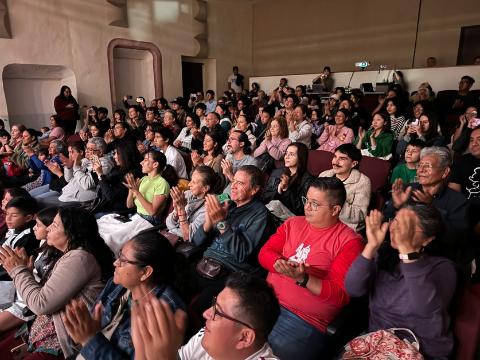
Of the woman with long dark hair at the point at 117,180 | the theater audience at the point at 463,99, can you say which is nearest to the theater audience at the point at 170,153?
the woman with long dark hair at the point at 117,180

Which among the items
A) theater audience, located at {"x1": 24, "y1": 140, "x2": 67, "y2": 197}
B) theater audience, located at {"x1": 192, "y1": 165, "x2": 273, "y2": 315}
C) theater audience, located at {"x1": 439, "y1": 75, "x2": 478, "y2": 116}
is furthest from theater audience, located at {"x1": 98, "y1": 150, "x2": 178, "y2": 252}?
theater audience, located at {"x1": 439, "y1": 75, "x2": 478, "y2": 116}

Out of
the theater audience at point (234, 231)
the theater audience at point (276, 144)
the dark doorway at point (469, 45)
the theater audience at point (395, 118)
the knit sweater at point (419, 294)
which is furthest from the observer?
the dark doorway at point (469, 45)

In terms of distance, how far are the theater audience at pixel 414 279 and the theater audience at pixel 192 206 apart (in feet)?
3.54

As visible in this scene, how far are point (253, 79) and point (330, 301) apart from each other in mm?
8872

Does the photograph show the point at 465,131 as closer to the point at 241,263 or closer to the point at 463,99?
the point at 463,99

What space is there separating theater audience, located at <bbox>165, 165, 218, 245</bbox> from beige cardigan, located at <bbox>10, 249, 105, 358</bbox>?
2.21 feet

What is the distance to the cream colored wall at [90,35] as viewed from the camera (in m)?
6.60

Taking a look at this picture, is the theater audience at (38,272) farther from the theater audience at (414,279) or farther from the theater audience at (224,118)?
the theater audience at (224,118)

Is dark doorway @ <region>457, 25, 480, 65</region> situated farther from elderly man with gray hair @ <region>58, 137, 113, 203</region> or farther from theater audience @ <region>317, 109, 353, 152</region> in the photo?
elderly man with gray hair @ <region>58, 137, 113, 203</region>

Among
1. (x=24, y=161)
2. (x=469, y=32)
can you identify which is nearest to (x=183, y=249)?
(x=24, y=161)

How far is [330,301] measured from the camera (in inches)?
57.4

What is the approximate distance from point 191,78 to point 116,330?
9417mm

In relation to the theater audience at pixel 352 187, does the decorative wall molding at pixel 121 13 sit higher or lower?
higher

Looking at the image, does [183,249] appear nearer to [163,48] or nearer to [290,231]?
[290,231]
